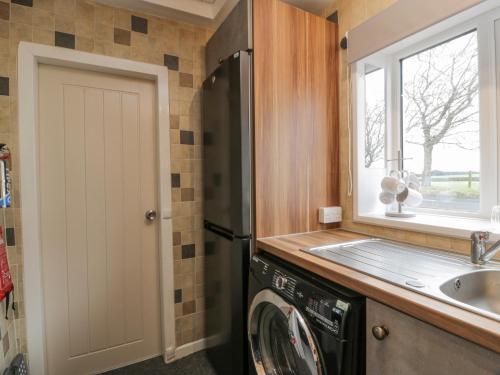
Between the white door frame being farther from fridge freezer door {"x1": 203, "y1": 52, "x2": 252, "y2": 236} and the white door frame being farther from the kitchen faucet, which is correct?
the kitchen faucet

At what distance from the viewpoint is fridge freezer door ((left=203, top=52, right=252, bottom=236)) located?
1.35 meters

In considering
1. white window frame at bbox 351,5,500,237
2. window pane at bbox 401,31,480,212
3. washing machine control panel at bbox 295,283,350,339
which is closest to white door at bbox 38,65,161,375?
washing machine control panel at bbox 295,283,350,339

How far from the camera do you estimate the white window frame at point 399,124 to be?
3.91 ft

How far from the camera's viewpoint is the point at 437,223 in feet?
4.05

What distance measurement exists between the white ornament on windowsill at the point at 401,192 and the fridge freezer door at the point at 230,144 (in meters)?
0.81

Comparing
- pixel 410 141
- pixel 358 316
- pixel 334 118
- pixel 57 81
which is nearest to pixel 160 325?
pixel 358 316

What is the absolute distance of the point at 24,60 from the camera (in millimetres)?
1429

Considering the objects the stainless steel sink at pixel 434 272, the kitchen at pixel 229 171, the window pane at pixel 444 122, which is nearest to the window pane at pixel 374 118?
the kitchen at pixel 229 171

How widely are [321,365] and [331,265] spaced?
0.33 m

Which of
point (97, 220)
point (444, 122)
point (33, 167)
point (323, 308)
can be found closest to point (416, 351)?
point (323, 308)

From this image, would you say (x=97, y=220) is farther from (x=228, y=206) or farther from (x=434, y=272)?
(x=434, y=272)

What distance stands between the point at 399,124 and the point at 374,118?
0.16 m

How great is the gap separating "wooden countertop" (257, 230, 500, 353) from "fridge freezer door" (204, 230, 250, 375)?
0.83 ft

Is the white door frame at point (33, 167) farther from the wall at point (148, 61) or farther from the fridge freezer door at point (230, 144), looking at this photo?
the fridge freezer door at point (230, 144)
